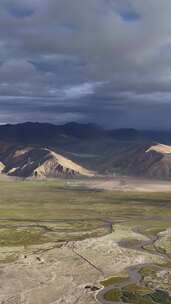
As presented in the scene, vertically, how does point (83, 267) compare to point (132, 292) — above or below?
above

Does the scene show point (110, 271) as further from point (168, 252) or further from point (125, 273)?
point (168, 252)

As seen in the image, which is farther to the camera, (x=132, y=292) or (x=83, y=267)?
(x=83, y=267)

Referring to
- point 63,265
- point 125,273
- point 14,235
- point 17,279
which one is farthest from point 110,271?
point 14,235

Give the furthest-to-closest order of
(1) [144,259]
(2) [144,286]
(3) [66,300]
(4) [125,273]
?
1. (1) [144,259]
2. (4) [125,273]
3. (2) [144,286]
4. (3) [66,300]

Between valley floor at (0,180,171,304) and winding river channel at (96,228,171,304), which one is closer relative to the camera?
winding river channel at (96,228,171,304)

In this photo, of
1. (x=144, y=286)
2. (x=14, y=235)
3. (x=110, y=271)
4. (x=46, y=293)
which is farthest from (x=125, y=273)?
(x=14, y=235)

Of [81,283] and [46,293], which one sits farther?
[81,283]

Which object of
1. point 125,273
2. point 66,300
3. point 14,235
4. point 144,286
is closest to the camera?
point 66,300

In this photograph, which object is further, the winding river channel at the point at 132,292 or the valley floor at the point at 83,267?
the valley floor at the point at 83,267

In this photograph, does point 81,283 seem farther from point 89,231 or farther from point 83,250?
point 89,231
